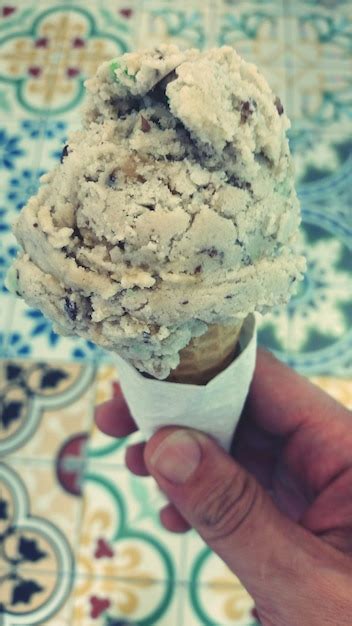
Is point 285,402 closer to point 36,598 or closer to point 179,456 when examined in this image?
point 179,456

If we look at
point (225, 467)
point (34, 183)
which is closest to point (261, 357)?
point (225, 467)

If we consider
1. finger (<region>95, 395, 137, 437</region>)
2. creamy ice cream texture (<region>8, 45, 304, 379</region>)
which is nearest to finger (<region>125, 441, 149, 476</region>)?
finger (<region>95, 395, 137, 437</region>)

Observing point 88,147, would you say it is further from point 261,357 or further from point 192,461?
point 261,357

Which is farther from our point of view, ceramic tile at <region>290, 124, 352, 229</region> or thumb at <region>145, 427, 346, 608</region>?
ceramic tile at <region>290, 124, 352, 229</region>

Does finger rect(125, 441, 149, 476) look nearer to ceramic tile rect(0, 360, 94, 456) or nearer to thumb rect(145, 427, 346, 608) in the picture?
ceramic tile rect(0, 360, 94, 456)

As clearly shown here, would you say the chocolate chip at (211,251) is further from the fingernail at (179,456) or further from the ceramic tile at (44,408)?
the ceramic tile at (44,408)

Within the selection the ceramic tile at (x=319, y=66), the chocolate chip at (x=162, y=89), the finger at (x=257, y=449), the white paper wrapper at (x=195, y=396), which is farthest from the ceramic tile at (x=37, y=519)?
the ceramic tile at (x=319, y=66)

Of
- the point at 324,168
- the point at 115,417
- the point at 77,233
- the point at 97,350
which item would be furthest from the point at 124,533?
the point at 324,168
